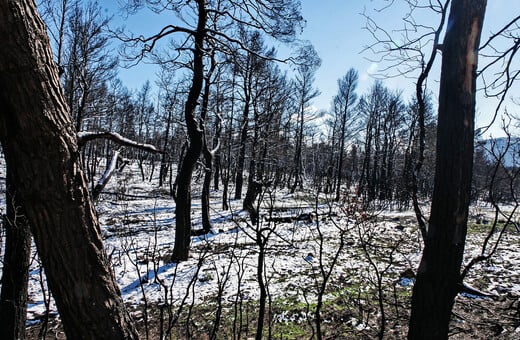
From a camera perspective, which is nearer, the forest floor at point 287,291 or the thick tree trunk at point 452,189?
the thick tree trunk at point 452,189

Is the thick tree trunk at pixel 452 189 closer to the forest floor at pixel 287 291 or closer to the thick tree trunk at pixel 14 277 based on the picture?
the forest floor at pixel 287 291

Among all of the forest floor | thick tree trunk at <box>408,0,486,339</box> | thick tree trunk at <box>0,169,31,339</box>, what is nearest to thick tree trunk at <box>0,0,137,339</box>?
the forest floor

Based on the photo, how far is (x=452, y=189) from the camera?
7.81 ft

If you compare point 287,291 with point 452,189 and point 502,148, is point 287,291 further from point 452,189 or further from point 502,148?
point 502,148

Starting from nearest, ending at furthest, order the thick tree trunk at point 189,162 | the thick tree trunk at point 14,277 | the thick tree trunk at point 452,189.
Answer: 1. the thick tree trunk at point 452,189
2. the thick tree trunk at point 14,277
3. the thick tree trunk at point 189,162

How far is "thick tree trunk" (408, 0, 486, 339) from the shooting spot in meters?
2.34

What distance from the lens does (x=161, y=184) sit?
26.6 metres

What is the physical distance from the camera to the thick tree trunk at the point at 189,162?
698cm

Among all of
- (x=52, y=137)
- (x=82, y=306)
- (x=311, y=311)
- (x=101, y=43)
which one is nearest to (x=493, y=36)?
(x=52, y=137)

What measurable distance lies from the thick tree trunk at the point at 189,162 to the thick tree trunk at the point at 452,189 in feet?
18.3

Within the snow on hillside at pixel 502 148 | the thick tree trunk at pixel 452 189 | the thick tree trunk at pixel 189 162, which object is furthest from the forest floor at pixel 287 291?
the snow on hillside at pixel 502 148

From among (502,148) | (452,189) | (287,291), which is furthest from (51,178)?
(287,291)

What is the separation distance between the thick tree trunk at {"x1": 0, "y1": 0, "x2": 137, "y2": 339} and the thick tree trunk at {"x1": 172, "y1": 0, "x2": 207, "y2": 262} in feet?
18.3

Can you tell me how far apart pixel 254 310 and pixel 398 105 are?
2793cm
